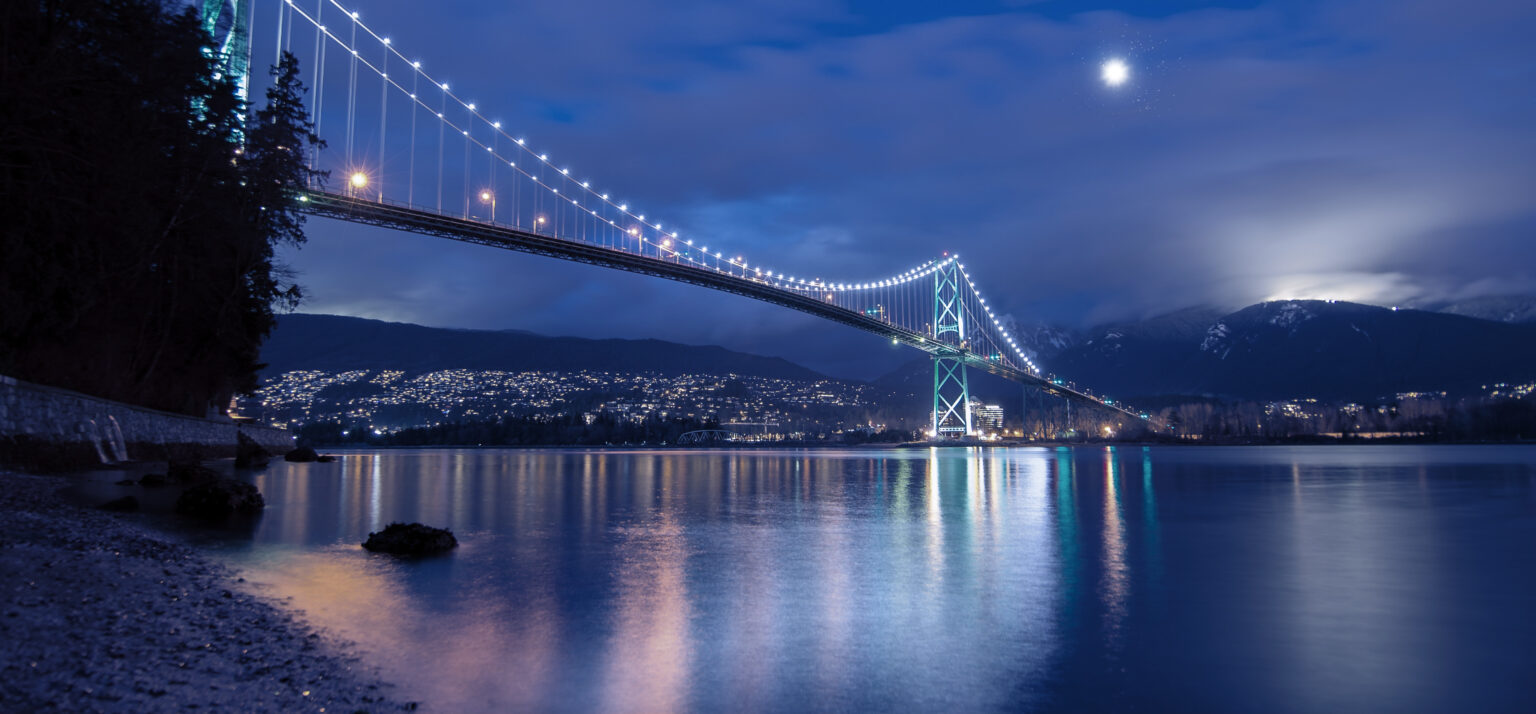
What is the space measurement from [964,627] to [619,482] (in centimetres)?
1747

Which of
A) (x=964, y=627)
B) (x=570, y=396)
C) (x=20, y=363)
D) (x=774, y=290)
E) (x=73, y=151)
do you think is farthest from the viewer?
(x=570, y=396)

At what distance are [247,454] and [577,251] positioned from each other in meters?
13.9

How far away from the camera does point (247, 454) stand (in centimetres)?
2675

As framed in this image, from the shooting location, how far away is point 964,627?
592 centimetres

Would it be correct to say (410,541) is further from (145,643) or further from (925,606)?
(925,606)

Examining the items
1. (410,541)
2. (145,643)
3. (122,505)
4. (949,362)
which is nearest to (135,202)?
(122,505)

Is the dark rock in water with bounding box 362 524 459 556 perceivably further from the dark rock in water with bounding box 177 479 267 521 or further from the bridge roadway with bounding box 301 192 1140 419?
the bridge roadway with bounding box 301 192 1140 419

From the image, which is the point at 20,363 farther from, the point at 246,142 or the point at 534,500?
the point at 534,500

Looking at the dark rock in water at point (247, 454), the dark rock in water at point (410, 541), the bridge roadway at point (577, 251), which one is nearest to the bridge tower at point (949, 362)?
the bridge roadway at point (577, 251)

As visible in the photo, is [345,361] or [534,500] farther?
[345,361]

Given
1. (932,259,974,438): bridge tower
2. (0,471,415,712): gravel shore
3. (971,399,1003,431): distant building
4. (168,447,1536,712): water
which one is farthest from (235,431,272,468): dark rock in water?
(971,399,1003,431): distant building

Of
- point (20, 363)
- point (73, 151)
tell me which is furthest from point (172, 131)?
point (20, 363)

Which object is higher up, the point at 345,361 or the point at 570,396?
the point at 345,361

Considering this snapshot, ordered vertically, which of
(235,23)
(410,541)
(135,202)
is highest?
(235,23)
